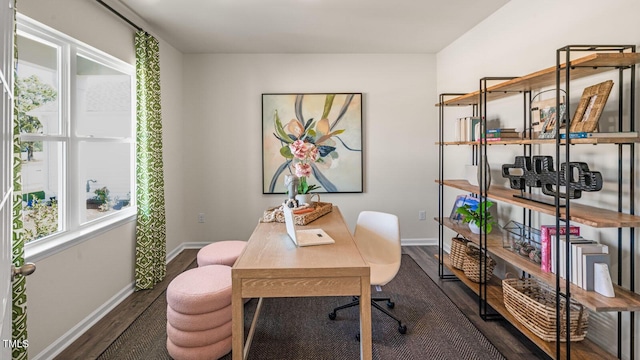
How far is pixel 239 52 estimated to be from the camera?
4.26m

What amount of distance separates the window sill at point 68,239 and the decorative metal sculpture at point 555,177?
302 cm

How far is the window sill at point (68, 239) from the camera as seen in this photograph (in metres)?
2.01

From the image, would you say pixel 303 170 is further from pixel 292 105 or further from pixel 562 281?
pixel 292 105

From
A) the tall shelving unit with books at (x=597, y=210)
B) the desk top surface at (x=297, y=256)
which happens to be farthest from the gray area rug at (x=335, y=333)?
the desk top surface at (x=297, y=256)

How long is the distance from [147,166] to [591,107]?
3.42m

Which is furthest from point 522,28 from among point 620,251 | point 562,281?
point 562,281

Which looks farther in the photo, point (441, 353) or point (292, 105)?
point (292, 105)

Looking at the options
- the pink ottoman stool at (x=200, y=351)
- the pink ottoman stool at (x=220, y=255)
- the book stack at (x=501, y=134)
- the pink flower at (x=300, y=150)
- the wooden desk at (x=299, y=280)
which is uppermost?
the book stack at (x=501, y=134)

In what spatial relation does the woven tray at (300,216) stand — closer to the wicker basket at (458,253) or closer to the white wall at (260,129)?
the wicker basket at (458,253)

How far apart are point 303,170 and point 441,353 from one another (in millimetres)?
1553

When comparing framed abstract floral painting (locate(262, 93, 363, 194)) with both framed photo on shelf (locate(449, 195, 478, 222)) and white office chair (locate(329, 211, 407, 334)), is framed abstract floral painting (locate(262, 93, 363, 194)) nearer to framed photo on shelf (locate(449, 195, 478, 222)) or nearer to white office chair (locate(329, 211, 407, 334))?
framed photo on shelf (locate(449, 195, 478, 222))

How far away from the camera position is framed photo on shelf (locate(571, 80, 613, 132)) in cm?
174

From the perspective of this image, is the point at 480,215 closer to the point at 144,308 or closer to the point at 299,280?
the point at 299,280

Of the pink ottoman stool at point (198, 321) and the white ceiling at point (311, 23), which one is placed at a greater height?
the white ceiling at point (311, 23)
